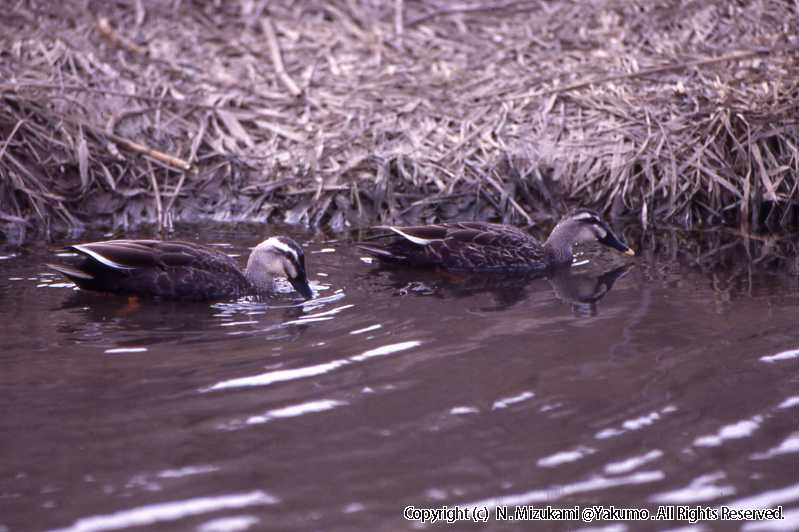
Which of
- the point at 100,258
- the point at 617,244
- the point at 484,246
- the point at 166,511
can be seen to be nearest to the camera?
the point at 166,511

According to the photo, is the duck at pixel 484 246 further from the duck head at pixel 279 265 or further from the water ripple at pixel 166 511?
the water ripple at pixel 166 511

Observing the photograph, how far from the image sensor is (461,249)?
29.1ft

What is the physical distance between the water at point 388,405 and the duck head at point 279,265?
0.20 metres

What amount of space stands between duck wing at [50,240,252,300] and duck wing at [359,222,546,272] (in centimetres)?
146

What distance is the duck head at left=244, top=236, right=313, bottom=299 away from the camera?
303 inches

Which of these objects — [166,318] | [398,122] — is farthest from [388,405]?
[398,122]

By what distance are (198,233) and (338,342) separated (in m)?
3.75

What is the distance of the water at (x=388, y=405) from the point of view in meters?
4.36

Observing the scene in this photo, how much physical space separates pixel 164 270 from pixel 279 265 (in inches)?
32.0

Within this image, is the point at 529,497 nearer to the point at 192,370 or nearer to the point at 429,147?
the point at 192,370

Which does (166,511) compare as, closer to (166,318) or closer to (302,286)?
(166,318)

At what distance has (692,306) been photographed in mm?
7316

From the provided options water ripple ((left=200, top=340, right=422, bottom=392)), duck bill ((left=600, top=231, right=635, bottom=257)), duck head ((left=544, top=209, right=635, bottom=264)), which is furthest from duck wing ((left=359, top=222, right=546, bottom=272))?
water ripple ((left=200, top=340, right=422, bottom=392))

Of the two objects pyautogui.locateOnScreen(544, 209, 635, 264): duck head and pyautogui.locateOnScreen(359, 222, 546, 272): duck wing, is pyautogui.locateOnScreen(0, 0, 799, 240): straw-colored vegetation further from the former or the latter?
pyautogui.locateOnScreen(359, 222, 546, 272): duck wing
